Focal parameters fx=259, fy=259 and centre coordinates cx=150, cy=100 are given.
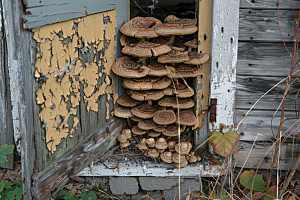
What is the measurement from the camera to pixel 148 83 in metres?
2.68

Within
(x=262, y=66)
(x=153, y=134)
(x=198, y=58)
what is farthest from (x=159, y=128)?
(x=262, y=66)

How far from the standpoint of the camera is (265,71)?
283 centimetres

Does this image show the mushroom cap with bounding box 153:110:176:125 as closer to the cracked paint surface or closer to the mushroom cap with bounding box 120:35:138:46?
the cracked paint surface

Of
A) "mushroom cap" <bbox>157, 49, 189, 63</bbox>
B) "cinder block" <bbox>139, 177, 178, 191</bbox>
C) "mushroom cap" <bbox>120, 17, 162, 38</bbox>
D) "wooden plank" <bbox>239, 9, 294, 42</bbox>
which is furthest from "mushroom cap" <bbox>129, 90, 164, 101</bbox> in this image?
"wooden plank" <bbox>239, 9, 294, 42</bbox>

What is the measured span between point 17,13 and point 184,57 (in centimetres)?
153

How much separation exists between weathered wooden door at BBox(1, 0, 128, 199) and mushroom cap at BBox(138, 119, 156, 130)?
0.36 meters

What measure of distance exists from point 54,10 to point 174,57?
48.6 inches

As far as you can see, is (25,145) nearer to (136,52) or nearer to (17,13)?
(17,13)

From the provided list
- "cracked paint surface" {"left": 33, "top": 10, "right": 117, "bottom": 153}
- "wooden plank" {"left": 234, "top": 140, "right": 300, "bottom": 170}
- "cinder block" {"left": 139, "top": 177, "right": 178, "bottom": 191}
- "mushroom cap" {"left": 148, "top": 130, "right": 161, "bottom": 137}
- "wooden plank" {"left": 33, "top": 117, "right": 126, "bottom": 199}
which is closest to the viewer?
"cracked paint surface" {"left": 33, "top": 10, "right": 117, "bottom": 153}

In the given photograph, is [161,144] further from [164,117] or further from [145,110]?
[145,110]

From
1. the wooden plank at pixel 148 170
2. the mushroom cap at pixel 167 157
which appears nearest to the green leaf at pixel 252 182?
the wooden plank at pixel 148 170

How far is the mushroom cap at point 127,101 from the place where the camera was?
2.90 m

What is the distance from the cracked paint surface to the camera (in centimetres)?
184

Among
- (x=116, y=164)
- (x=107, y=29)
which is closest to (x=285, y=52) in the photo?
(x=107, y=29)
